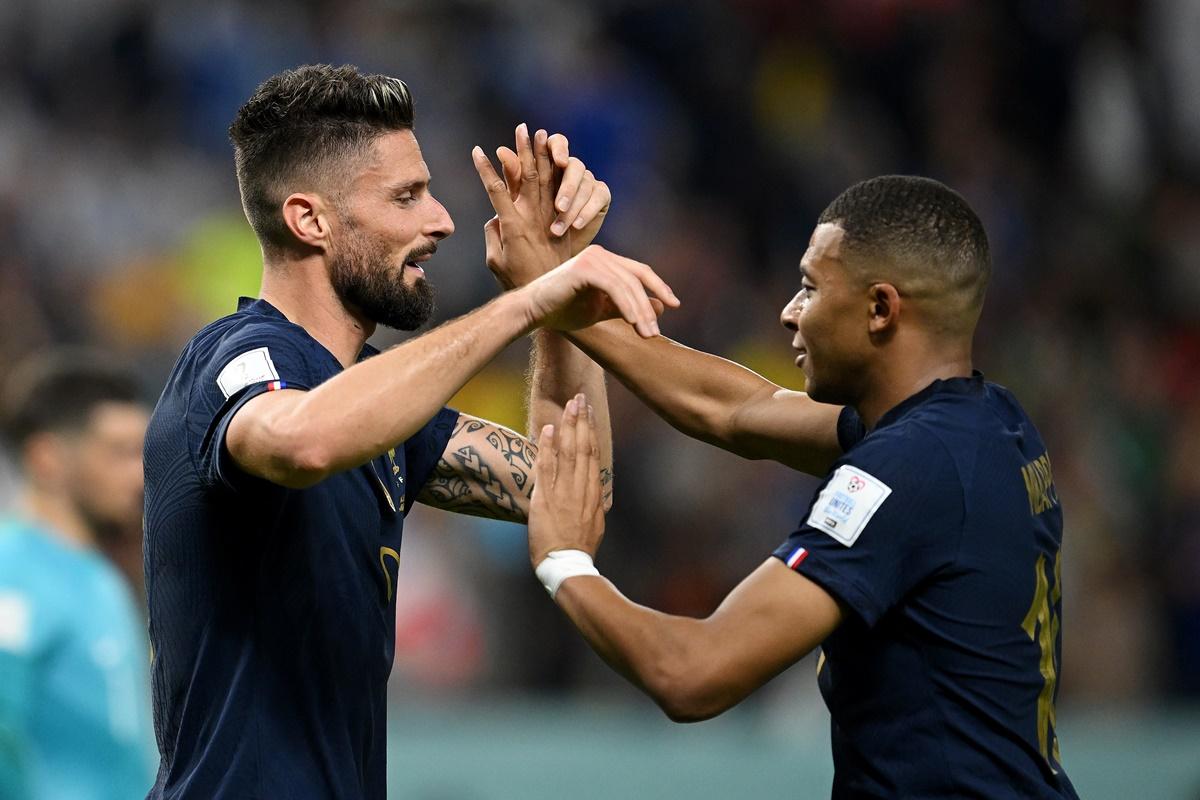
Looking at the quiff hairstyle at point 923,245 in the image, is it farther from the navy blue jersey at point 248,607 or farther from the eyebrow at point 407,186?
the navy blue jersey at point 248,607

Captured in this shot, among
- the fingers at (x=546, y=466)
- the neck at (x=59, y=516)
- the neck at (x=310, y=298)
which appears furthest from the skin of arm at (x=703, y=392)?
the neck at (x=59, y=516)

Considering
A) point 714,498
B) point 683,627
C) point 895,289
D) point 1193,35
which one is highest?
point 1193,35

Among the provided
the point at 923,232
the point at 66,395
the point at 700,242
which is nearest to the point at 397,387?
the point at 923,232

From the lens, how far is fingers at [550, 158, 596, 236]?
4531 millimetres

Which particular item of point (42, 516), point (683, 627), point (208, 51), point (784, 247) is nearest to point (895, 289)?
point (683, 627)

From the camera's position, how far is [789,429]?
4.56 metres

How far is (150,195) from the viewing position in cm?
1126

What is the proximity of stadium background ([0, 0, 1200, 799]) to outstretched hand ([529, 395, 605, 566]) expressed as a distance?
428 cm

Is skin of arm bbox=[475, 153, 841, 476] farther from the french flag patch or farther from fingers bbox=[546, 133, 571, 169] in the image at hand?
the french flag patch

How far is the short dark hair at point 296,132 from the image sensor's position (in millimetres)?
4098

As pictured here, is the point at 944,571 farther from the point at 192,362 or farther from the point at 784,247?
the point at 784,247

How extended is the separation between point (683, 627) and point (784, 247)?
25.4 feet

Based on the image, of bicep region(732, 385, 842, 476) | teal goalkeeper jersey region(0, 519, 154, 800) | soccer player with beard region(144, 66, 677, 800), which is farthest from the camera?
teal goalkeeper jersey region(0, 519, 154, 800)

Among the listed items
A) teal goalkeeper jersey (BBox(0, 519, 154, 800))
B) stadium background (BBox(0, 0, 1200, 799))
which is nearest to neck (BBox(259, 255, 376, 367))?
teal goalkeeper jersey (BBox(0, 519, 154, 800))
